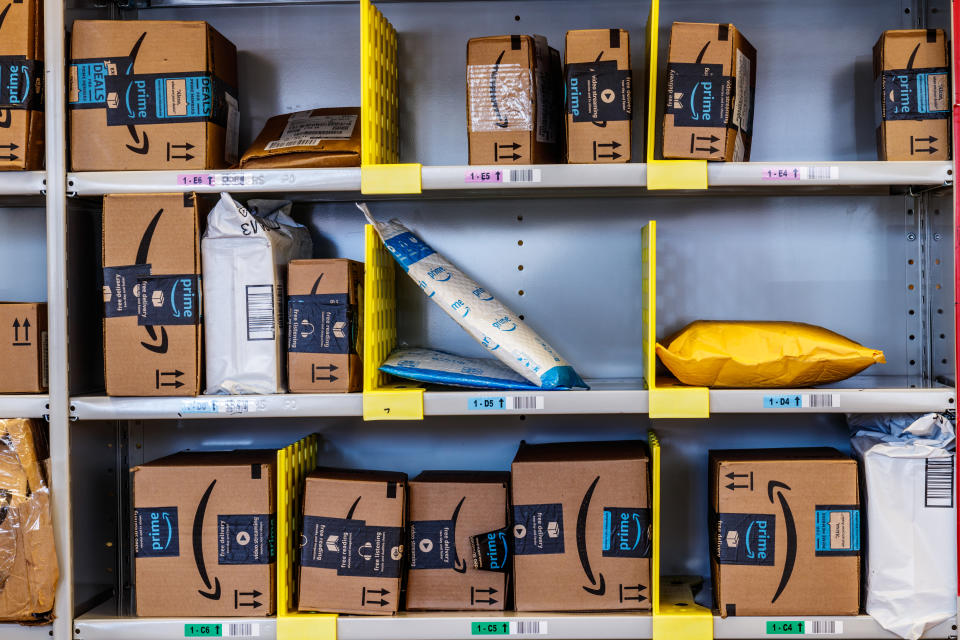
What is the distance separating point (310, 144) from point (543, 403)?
0.73m

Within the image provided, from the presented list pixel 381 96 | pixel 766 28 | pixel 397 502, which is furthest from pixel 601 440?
pixel 766 28

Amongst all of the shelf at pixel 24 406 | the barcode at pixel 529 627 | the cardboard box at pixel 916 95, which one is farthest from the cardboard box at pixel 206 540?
the cardboard box at pixel 916 95

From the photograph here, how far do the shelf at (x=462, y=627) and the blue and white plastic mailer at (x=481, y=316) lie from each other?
0.48 m

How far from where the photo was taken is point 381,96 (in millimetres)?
1697

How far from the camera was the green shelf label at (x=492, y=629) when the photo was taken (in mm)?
1534

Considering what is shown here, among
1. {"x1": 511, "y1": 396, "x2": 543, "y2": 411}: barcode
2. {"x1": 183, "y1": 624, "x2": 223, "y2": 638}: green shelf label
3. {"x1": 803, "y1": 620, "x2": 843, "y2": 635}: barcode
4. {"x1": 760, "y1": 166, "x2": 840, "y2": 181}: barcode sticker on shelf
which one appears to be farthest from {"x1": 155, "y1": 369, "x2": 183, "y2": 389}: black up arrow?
{"x1": 803, "y1": 620, "x2": 843, "y2": 635}: barcode

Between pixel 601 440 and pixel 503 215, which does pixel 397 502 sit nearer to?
pixel 601 440

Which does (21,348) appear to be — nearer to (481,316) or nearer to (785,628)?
(481,316)

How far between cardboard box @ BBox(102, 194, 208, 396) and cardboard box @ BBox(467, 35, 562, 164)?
60 cm

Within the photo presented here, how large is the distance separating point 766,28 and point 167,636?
1937mm

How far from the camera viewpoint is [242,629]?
155 cm

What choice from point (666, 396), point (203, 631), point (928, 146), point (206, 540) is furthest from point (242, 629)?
point (928, 146)

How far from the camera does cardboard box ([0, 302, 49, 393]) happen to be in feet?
5.18

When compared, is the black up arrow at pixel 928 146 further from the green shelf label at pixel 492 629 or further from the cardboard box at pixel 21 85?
the cardboard box at pixel 21 85
